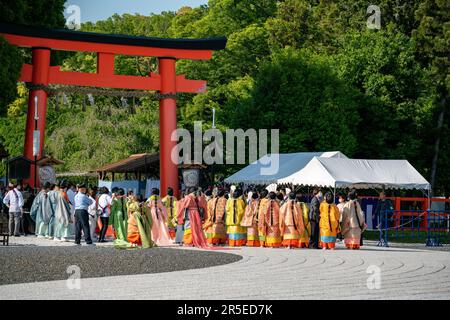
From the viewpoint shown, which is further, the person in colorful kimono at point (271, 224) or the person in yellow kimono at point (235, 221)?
the person in yellow kimono at point (235, 221)

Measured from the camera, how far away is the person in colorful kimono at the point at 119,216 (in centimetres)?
2278

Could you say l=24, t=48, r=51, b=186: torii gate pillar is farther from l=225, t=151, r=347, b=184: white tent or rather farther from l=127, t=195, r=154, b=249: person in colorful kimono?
l=127, t=195, r=154, b=249: person in colorful kimono

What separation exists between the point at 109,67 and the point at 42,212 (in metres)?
9.44

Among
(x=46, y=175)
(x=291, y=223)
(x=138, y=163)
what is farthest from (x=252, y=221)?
(x=138, y=163)

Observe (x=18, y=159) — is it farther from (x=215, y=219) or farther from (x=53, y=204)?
(x=215, y=219)

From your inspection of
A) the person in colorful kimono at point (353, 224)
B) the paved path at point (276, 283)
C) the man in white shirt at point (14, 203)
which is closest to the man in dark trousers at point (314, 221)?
the person in colorful kimono at point (353, 224)

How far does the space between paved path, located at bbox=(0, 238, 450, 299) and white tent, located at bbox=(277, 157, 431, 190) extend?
8.48m

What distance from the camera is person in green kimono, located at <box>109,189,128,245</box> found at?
74.7 ft

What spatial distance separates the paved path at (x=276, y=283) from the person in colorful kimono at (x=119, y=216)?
15.6 ft

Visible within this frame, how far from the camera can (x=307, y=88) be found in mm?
42969

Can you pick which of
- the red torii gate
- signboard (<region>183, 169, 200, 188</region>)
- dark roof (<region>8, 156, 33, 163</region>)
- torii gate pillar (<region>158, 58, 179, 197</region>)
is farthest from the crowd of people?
signboard (<region>183, 169, 200, 188</region>)

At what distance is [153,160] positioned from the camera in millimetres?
40219

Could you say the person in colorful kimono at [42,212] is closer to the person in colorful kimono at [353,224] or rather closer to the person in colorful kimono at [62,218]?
the person in colorful kimono at [62,218]

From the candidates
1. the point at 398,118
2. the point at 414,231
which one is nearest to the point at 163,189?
the point at 414,231
